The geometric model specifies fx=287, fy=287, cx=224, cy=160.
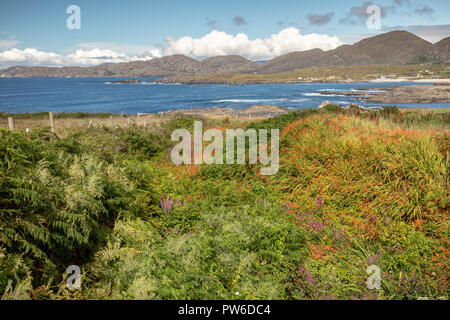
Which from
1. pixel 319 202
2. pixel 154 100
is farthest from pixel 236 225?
pixel 154 100

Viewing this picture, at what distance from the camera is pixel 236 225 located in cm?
516

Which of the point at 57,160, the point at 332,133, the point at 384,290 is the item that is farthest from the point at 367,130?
the point at 57,160

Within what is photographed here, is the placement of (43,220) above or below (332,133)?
below

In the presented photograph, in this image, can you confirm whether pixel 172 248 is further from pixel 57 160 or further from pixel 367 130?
pixel 367 130

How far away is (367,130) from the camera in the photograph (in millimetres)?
8719

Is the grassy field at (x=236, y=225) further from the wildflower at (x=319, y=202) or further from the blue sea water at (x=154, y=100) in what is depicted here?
the blue sea water at (x=154, y=100)

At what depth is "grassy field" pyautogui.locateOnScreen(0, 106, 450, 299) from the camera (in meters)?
3.65

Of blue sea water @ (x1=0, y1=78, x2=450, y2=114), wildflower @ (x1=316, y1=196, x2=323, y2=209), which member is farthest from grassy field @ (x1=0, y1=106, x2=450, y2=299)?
blue sea water @ (x1=0, y1=78, x2=450, y2=114)

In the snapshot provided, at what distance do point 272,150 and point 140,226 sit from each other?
17.4 feet

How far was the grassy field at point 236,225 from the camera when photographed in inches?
144

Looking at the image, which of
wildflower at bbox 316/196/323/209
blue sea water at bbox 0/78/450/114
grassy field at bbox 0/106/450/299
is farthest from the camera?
blue sea water at bbox 0/78/450/114

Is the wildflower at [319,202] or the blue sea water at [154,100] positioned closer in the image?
the wildflower at [319,202]

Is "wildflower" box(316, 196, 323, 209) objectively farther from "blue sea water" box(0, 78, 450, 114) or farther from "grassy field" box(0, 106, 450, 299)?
"blue sea water" box(0, 78, 450, 114)

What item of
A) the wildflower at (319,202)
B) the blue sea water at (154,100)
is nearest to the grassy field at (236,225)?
the wildflower at (319,202)
